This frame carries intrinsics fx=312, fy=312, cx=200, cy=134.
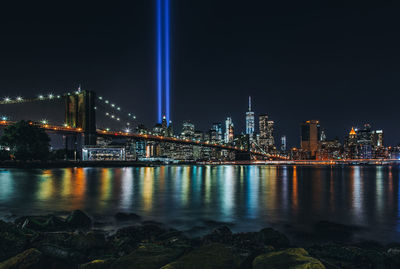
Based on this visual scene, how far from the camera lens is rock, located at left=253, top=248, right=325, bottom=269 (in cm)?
496

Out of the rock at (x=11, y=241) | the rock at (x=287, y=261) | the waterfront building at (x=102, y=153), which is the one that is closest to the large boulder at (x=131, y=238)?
the rock at (x=11, y=241)

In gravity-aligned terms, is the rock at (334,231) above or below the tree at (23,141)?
below

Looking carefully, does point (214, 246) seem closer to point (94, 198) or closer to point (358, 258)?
point (358, 258)

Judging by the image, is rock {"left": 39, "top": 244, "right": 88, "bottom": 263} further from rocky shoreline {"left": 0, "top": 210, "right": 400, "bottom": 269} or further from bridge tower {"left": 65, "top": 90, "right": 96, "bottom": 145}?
bridge tower {"left": 65, "top": 90, "right": 96, "bottom": 145}

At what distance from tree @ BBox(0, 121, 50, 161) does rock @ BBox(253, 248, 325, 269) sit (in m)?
50.2

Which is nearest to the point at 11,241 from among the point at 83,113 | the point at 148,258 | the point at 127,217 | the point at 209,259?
the point at 148,258

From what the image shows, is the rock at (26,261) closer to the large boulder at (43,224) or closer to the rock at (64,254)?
the rock at (64,254)

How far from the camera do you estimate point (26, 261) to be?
5.52 m

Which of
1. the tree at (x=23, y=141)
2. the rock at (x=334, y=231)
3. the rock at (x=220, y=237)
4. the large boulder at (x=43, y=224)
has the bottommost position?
the rock at (x=334, y=231)

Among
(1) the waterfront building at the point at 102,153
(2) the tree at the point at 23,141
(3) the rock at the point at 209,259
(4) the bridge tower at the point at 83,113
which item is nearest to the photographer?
(3) the rock at the point at 209,259

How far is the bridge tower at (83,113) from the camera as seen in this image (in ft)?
213

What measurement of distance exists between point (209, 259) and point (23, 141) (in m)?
49.8

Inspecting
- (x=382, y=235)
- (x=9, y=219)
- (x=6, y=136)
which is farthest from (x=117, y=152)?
(x=382, y=235)

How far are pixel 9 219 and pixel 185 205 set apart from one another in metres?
8.00
